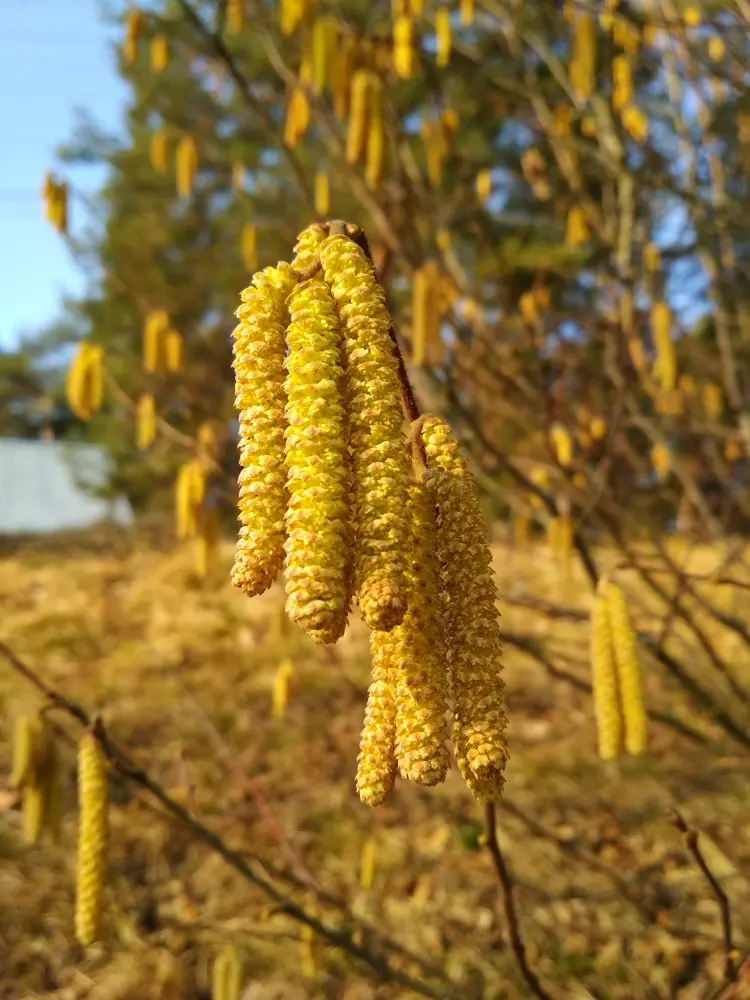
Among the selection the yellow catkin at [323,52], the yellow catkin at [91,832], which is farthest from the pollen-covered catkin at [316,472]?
the yellow catkin at [323,52]

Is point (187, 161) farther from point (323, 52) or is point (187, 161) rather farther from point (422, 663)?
point (422, 663)

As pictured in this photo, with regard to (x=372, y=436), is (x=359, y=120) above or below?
above

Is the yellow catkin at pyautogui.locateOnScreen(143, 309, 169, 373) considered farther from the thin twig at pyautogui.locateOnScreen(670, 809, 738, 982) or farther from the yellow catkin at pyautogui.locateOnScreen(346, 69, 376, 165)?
the thin twig at pyautogui.locateOnScreen(670, 809, 738, 982)

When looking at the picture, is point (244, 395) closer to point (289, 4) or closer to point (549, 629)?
point (289, 4)

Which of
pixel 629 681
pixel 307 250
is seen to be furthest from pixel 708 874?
pixel 307 250

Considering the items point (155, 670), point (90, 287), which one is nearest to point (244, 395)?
point (155, 670)

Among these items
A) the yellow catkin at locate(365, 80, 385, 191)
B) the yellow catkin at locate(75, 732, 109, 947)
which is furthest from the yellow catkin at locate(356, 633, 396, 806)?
the yellow catkin at locate(365, 80, 385, 191)
